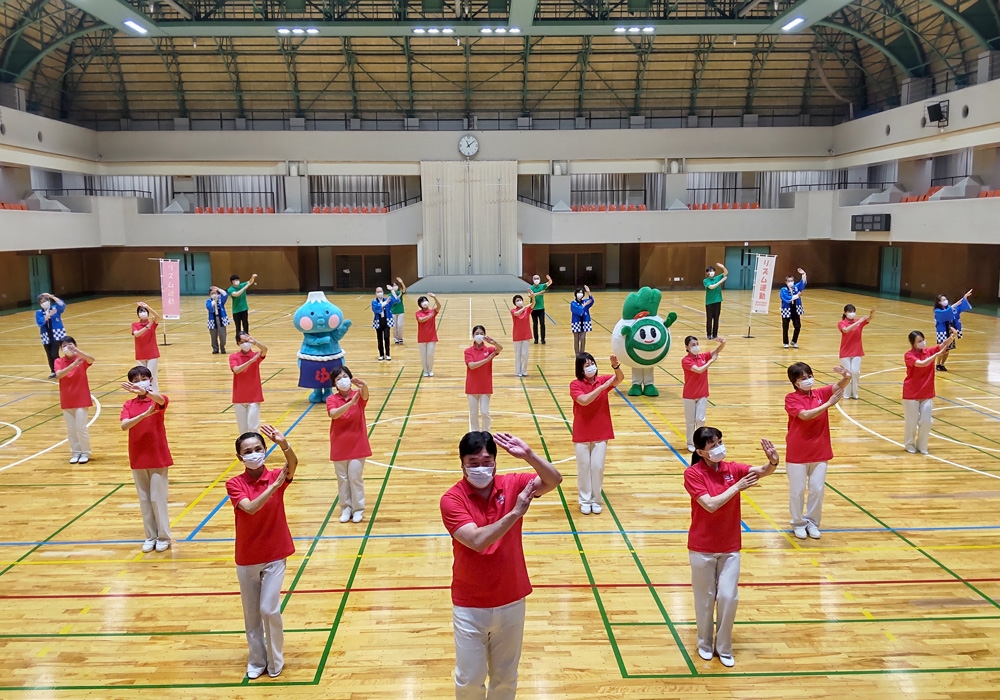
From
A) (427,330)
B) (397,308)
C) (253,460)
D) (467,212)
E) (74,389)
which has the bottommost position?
(74,389)

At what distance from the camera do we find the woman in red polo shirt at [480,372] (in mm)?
12621

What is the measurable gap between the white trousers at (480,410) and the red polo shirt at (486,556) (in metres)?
7.98

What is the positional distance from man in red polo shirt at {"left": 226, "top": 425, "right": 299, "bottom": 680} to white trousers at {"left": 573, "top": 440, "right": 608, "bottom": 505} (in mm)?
4530

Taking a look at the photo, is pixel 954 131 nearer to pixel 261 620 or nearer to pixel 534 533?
pixel 534 533

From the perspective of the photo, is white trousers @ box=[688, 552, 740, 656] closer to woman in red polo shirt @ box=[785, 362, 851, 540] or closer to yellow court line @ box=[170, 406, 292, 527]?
woman in red polo shirt @ box=[785, 362, 851, 540]

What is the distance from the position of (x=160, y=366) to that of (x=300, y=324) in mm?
7468

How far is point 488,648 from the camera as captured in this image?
5031 mm

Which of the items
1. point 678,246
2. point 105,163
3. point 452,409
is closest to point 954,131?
point 678,246

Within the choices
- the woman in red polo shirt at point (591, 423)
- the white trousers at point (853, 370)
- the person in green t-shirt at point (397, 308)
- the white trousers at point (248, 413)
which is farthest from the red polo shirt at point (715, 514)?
the person in green t-shirt at point (397, 308)

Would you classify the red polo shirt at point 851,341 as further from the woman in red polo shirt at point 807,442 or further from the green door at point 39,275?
the green door at point 39,275

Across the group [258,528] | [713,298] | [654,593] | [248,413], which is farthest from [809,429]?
[713,298]

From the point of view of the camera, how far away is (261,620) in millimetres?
6574

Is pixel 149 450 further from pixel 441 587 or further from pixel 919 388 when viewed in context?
pixel 919 388

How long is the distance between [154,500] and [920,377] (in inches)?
438
